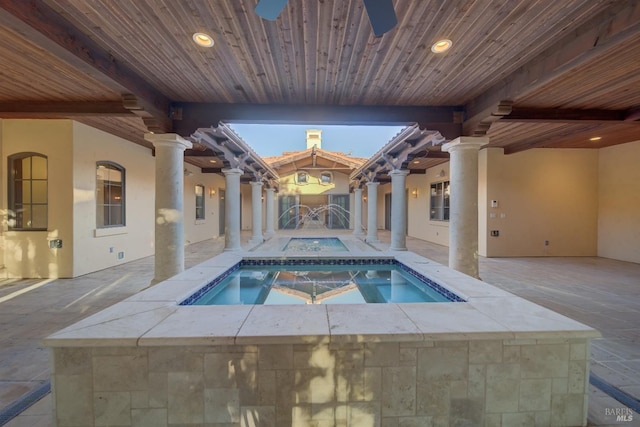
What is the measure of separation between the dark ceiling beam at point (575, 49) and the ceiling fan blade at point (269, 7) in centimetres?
255

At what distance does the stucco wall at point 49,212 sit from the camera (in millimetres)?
5125

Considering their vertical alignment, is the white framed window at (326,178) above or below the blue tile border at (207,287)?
above

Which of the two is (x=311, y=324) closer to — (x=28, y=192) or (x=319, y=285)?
(x=319, y=285)

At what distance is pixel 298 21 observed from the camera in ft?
8.08

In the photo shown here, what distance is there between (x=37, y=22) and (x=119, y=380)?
2715mm

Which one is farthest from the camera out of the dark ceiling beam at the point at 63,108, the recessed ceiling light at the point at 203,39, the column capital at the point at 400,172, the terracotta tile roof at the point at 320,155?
the terracotta tile roof at the point at 320,155

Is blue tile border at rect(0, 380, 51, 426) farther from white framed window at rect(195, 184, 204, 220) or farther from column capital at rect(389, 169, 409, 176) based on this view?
white framed window at rect(195, 184, 204, 220)

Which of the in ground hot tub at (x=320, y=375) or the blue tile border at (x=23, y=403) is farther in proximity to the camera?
the blue tile border at (x=23, y=403)

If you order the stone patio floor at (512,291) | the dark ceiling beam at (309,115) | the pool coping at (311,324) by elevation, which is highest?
the dark ceiling beam at (309,115)

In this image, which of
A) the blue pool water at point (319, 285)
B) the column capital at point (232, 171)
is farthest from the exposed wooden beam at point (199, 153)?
the blue pool water at point (319, 285)

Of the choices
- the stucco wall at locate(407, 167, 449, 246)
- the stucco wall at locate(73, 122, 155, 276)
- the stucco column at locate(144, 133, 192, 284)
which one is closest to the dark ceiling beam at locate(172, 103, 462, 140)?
the stucco column at locate(144, 133, 192, 284)

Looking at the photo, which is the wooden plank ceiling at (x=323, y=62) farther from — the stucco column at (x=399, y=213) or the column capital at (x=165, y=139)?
the stucco column at (x=399, y=213)

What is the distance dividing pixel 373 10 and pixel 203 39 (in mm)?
1700

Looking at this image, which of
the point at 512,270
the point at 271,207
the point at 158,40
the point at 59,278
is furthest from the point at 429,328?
the point at 271,207
